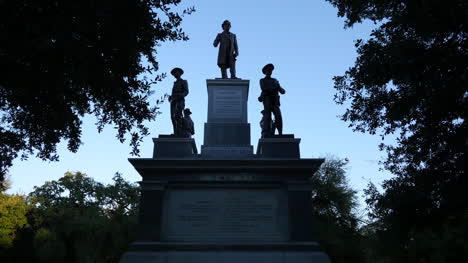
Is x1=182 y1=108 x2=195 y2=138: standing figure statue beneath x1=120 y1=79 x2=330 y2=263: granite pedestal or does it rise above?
above

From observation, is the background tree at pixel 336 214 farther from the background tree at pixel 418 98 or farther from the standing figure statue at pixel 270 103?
the standing figure statue at pixel 270 103

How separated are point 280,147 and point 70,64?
612cm

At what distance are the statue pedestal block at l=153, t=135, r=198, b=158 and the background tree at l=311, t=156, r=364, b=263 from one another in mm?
21424

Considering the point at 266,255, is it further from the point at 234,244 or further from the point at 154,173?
the point at 154,173

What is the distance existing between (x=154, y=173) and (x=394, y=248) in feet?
52.2

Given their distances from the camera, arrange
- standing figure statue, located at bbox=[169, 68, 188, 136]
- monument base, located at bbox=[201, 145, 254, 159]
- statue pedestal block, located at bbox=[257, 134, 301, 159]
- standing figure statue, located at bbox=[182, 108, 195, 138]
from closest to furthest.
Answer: statue pedestal block, located at bbox=[257, 134, 301, 159] → monument base, located at bbox=[201, 145, 254, 159] → standing figure statue, located at bbox=[169, 68, 188, 136] → standing figure statue, located at bbox=[182, 108, 195, 138]

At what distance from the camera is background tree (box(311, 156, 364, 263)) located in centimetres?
3065

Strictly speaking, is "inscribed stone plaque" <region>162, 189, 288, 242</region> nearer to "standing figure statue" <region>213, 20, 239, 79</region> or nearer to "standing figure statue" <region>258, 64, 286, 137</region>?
"standing figure statue" <region>258, 64, 286, 137</region>

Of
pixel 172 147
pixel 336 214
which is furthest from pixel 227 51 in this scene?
pixel 336 214

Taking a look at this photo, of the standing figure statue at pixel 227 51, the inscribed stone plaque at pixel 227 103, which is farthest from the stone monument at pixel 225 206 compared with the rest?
the standing figure statue at pixel 227 51

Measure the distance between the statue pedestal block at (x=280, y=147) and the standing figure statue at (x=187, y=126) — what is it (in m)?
2.55

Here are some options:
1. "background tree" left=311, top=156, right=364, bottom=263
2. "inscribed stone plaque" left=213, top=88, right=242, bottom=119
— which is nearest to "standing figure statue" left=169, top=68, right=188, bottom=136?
"inscribed stone plaque" left=213, top=88, right=242, bottom=119

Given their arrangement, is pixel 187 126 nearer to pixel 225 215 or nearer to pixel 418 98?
pixel 225 215

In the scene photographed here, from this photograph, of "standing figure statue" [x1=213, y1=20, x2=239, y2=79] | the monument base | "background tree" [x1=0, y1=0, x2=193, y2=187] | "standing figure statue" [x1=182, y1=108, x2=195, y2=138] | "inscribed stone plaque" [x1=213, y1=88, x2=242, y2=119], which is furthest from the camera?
"standing figure statue" [x1=213, y1=20, x2=239, y2=79]
